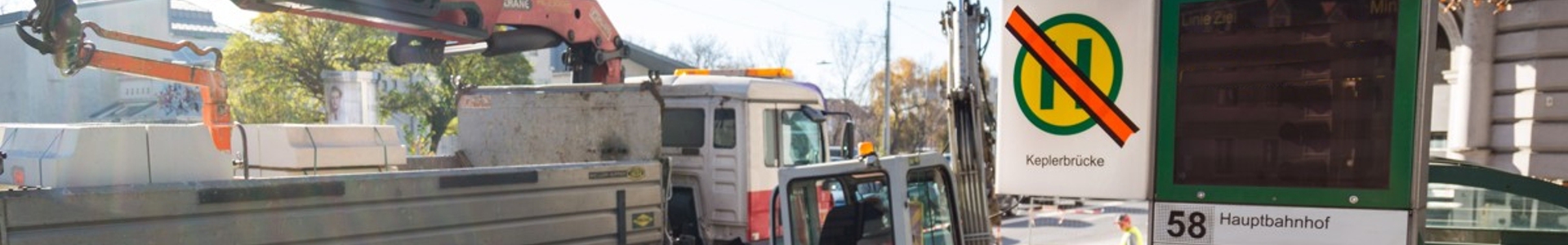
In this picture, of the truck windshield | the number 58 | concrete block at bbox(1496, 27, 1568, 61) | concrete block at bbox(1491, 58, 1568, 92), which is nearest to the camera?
the number 58

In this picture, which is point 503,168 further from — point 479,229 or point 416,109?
point 416,109

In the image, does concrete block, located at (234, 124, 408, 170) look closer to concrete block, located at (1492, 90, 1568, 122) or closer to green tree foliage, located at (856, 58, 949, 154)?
concrete block, located at (1492, 90, 1568, 122)

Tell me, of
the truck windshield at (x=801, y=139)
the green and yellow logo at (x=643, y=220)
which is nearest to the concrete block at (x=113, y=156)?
the green and yellow logo at (x=643, y=220)

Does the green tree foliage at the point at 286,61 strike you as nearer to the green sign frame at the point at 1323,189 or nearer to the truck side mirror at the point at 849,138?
the truck side mirror at the point at 849,138

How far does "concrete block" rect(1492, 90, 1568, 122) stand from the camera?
1195cm

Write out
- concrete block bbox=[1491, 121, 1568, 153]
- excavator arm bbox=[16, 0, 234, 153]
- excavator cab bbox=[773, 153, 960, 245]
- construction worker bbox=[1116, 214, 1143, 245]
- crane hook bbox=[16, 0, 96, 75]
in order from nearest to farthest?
excavator cab bbox=[773, 153, 960, 245]
crane hook bbox=[16, 0, 96, 75]
excavator arm bbox=[16, 0, 234, 153]
construction worker bbox=[1116, 214, 1143, 245]
concrete block bbox=[1491, 121, 1568, 153]

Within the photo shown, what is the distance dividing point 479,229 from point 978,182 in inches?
85.2

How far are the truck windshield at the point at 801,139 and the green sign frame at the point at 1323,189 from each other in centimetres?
431

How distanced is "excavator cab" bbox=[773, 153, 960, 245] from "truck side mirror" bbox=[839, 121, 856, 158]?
133 inches

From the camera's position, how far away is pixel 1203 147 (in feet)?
12.4

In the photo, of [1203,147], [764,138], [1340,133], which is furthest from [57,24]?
[1340,133]

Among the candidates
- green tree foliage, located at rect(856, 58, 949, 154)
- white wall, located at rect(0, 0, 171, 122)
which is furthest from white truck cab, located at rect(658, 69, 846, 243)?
green tree foliage, located at rect(856, 58, 949, 154)

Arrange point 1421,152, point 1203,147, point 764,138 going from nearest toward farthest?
point 1421,152
point 1203,147
point 764,138

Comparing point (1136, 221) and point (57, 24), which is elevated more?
point (57, 24)
